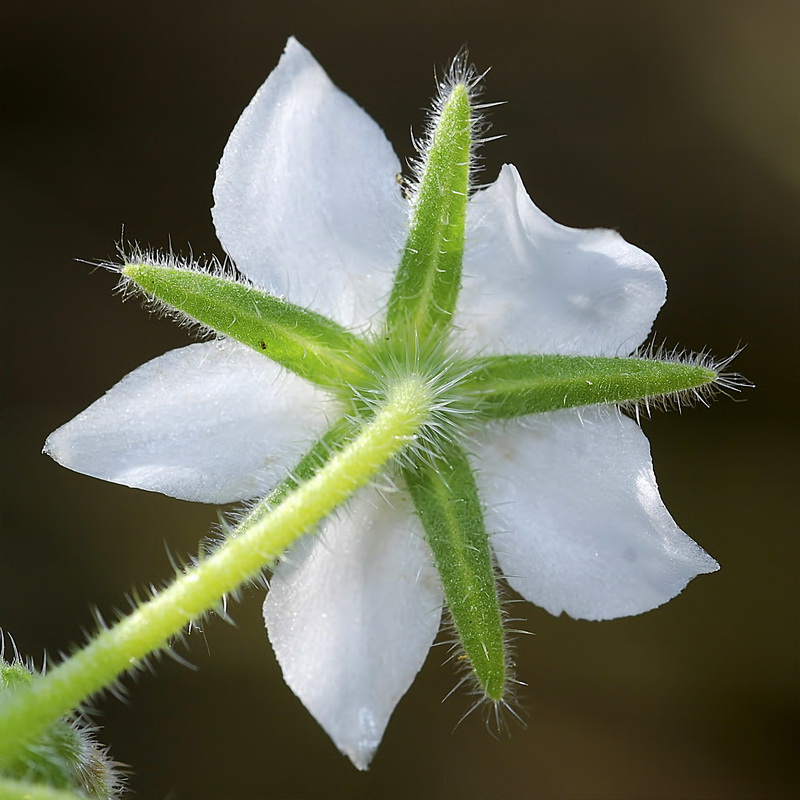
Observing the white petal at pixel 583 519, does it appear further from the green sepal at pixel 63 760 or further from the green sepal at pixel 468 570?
the green sepal at pixel 63 760

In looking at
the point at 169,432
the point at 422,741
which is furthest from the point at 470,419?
the point at 422,741

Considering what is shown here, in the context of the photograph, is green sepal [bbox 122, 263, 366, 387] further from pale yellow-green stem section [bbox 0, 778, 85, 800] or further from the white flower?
pale yellow-green stem section [bbox 0, 778, 85, 800]

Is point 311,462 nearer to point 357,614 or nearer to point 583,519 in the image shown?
point 357,614

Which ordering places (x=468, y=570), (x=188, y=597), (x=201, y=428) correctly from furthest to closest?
(x=201, y=428) → (x=468, y=570) → (x=188, y=597)

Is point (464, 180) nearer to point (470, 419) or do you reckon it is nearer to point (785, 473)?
point (470, 419)

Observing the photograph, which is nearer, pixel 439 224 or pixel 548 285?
pixel 439 224

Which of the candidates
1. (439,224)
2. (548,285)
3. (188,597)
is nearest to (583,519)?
(548,285)

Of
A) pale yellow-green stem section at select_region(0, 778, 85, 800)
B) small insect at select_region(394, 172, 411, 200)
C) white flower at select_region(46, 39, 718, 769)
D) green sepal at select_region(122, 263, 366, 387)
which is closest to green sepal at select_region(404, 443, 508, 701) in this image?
white flower at select_region(46, 39, 718, 769)
